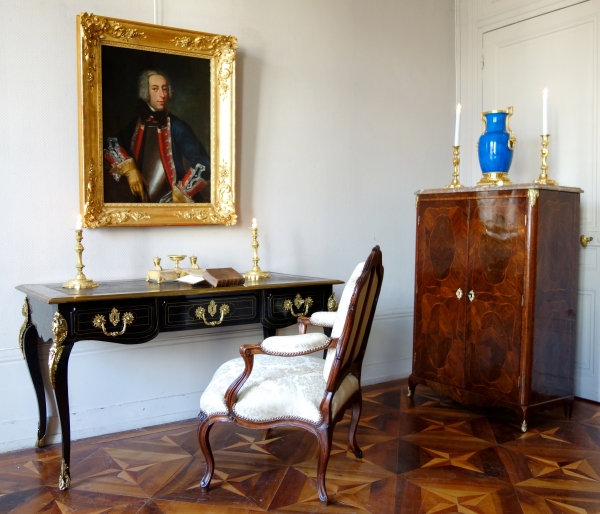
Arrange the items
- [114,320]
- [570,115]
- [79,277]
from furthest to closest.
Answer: [570,115]
[79,277]
[114,320]

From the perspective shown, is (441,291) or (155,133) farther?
(441,291)

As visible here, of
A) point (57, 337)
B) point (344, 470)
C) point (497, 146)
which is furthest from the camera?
point (497, 146)

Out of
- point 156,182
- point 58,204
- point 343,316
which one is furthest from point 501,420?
point 58,204

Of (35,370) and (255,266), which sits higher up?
(255,266)

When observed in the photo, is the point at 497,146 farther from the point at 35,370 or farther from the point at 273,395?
the point at 35,370

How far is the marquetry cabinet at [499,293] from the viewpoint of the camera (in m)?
3.61

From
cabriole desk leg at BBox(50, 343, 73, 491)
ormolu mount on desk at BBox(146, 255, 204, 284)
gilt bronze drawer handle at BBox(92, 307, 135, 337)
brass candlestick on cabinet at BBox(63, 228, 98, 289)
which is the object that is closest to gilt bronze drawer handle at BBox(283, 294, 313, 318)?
ormolu mount on desk at BBox(146, 255, 204, 284)

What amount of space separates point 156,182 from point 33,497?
1.71 meters

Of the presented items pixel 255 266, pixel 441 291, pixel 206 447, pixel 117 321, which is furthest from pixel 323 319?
pixel 441 291

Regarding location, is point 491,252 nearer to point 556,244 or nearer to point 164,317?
point 556,244

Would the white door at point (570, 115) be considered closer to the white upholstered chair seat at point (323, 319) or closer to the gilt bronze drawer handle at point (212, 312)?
the white upholstered chair seat at point (323, 319)

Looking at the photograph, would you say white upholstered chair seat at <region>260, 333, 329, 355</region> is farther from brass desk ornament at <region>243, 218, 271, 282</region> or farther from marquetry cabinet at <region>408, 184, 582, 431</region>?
marquetry cabinet at <region>408, 184, 582, 431</region>

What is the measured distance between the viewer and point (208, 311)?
10.3 feet

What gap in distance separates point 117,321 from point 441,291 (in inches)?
80.9
